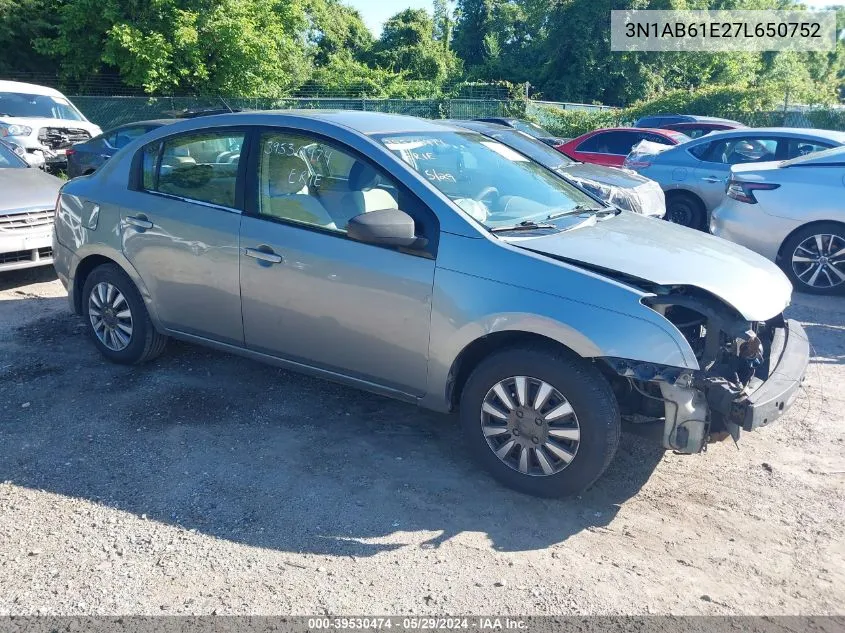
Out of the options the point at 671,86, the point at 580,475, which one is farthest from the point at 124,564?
the point at 671,86

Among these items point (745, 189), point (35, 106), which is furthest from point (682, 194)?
point (35, 106)

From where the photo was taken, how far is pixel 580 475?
11.7ft

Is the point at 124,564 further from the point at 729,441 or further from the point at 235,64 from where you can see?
the point at 235,64

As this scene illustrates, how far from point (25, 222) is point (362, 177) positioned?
4637 mm

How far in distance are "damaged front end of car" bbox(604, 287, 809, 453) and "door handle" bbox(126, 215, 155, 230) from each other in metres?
3.09

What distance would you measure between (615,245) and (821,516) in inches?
66.0

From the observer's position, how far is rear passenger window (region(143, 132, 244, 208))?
461 centimetres

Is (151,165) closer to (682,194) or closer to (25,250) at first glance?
(25,250)

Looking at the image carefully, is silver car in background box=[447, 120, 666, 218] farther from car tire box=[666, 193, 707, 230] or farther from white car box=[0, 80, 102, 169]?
white car box=[0, 80, 102, 169]

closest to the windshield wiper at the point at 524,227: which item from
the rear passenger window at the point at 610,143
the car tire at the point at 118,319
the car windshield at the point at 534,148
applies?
the car tire at the point at 118,319

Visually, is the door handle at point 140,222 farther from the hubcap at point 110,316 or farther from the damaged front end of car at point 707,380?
the damaged front end of car at point 707,380

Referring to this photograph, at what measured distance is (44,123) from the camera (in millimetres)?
14492

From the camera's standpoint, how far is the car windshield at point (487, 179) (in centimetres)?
414

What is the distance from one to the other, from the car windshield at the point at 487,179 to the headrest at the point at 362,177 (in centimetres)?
17
